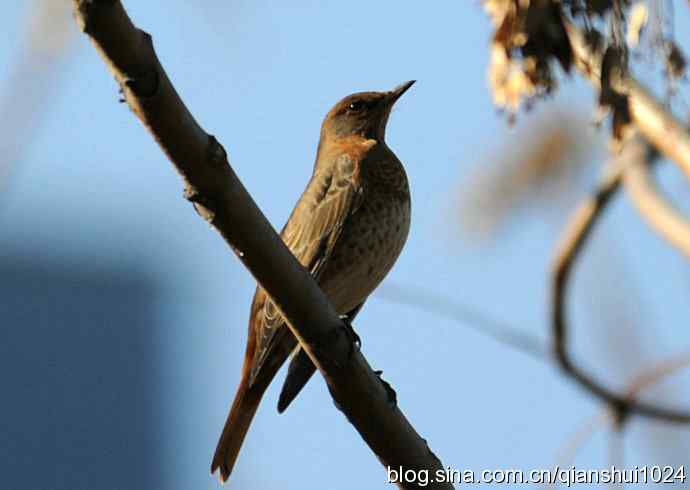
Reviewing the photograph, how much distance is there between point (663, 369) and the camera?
5.50 metres

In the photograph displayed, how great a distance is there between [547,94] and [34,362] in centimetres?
943

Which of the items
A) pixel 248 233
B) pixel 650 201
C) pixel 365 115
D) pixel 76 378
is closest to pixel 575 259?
pixel 650 201

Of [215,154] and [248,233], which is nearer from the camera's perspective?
[215,154]

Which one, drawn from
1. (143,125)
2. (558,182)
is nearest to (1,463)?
(558,182)

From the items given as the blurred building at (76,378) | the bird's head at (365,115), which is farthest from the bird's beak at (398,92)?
the blurred building at (76,378)

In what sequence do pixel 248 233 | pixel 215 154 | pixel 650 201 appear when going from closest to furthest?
pixel 215 154 < pixel 248 233 < pixel 650 201

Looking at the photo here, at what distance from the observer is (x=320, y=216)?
5.38 meters

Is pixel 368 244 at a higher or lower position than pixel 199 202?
higher

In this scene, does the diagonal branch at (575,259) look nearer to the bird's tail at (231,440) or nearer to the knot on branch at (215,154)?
the bird's tail at (231,440)

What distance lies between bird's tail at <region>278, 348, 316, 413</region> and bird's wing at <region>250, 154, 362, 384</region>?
0.54ft

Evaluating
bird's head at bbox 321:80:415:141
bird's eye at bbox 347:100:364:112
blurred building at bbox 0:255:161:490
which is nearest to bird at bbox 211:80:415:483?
bird's head at bbox 321:80:415:141

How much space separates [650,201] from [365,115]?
4.36 ft

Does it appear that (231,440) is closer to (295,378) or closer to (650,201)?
(295,378)

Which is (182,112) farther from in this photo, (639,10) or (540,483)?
(540,483)
